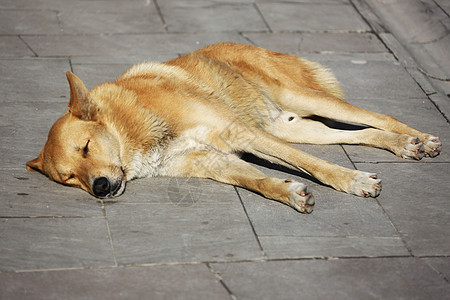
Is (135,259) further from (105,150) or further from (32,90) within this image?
(32,90)

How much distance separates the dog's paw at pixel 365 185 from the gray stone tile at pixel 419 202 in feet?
0.37

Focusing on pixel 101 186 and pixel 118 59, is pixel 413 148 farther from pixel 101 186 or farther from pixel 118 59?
pixel 118 59

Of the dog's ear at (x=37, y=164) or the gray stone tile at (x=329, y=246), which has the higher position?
the gray stone tile at (x=329, y=246)

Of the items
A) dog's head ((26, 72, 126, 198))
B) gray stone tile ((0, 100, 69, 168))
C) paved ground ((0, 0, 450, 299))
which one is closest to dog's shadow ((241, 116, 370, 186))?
paved ground ((0, 0, 450, 299))

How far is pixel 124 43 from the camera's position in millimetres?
7656

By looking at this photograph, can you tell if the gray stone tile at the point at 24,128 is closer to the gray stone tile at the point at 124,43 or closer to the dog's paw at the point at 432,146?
the gray stone tile at the point at 124,43

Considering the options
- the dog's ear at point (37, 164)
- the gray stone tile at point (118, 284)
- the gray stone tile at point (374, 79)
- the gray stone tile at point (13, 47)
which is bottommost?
the gray stone tile at point (13, 47)

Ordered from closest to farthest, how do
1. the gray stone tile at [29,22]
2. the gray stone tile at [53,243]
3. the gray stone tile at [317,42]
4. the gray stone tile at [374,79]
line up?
1. the gray stone tile at [53,243]
2. the gray stone tile at [374,79]
3. the gray stone tile at [317,42]
4. the gray stone tile at [29,22]

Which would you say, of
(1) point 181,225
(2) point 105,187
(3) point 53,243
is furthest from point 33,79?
(1) point 181,225

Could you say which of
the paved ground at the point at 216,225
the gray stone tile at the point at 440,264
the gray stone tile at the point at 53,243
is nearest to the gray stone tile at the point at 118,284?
the paved ground at the point at 216,225

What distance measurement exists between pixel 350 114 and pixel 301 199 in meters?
1.43

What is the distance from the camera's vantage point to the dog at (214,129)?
188 inches

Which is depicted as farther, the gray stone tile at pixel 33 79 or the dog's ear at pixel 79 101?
the gray stone tile at pixel 33 79

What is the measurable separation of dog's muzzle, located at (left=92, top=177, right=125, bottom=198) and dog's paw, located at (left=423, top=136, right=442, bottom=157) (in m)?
2.82
